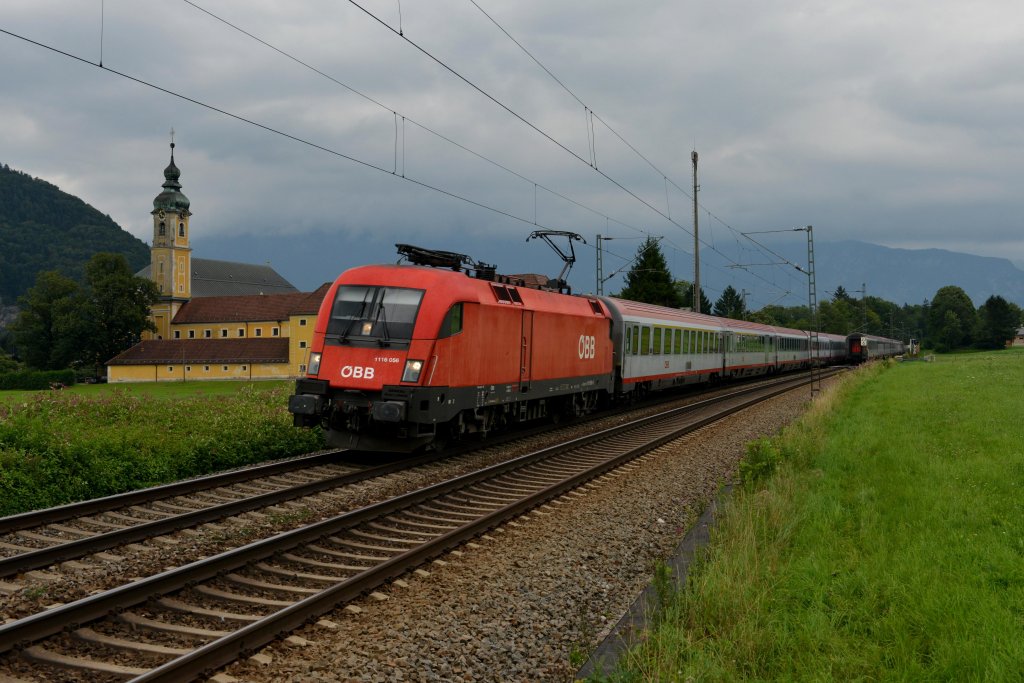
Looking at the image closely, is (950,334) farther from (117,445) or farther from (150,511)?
(150,511)

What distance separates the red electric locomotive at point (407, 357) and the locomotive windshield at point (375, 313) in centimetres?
2

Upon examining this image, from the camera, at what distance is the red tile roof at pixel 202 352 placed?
93938 millimetres

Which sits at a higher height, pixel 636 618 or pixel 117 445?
pixel 117 445

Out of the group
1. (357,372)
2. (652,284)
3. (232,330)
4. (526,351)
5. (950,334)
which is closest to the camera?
(357,372)

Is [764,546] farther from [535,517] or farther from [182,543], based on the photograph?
[182,543]

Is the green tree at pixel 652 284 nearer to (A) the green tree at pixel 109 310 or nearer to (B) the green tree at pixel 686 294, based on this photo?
(B) the green tree at pixel 686 294

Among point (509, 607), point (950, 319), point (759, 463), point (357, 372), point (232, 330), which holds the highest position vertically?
point (950, 319)

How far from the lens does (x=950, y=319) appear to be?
13525 cm

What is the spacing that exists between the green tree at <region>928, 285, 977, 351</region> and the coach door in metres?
133

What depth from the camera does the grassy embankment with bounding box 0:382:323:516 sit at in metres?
11.5

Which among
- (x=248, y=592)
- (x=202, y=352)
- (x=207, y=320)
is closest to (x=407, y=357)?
(x=248, y=592)

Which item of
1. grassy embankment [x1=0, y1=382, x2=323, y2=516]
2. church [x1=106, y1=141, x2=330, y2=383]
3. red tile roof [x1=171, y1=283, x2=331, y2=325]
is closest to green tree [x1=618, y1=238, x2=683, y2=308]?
church [x1=106, y1=141, x2=330, y2=383]

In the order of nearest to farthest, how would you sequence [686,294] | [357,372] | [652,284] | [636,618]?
[636,618] → [357,372] → [652,284] → [686,294]

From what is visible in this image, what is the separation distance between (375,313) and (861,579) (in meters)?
9.50
